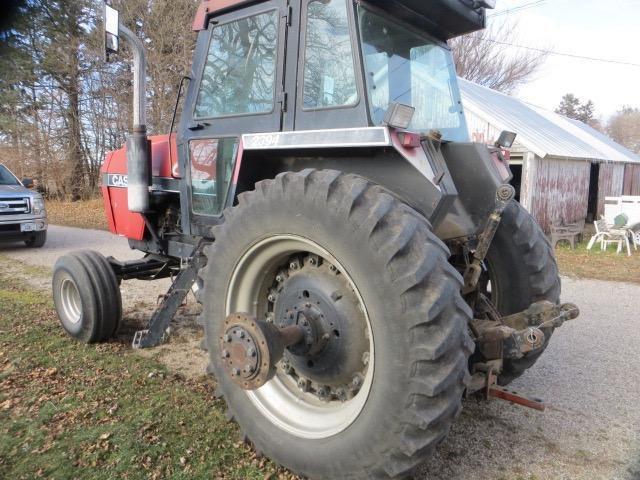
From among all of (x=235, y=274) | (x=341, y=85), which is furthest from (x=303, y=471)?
(x=341, y=85)

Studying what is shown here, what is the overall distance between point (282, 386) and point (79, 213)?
1636 cm

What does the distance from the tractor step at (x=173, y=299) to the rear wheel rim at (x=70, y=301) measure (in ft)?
2.97

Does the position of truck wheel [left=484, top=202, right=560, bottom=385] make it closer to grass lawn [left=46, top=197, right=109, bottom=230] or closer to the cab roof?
the cab roof

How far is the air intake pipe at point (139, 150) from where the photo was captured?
3.82 metres

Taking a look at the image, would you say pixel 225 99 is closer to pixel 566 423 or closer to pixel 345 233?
pixel 345 233

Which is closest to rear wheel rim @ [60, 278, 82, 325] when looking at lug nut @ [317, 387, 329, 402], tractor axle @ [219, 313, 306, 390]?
tractor axle @ [219, 313, 306, 390]

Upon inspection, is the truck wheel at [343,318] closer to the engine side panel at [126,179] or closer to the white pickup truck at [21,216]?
the engine side panel at [126,179]

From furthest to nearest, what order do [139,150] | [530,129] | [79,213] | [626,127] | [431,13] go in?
[626,127], [79,213], [530,129], [139,150], [431,13]

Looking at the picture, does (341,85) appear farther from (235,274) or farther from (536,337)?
(536,337)

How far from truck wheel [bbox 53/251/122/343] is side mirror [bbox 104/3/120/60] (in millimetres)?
1907

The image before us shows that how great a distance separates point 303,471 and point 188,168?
238cm

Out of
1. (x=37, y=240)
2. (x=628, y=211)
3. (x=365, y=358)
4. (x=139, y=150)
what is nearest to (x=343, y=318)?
(x=365, y=358)

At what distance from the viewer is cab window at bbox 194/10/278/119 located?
10.4 ft

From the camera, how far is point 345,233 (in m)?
2.22
